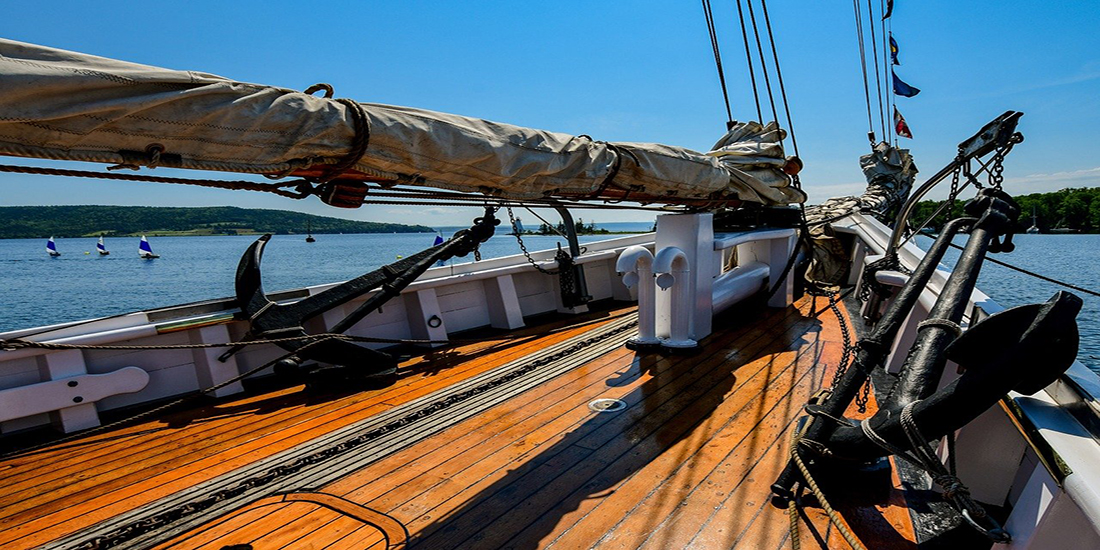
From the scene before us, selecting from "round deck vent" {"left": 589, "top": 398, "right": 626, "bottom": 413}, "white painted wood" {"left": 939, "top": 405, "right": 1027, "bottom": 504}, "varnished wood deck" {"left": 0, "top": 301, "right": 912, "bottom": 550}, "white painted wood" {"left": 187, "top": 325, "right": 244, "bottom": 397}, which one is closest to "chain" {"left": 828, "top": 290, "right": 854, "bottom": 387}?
"varnished wood deck" {"left": 0, "top": 301, "right": 912, "bottom": 550}

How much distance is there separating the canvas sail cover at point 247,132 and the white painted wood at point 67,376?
2.58 meters

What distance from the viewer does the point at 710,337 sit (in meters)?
4.78

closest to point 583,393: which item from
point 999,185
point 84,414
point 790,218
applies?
point 999,185

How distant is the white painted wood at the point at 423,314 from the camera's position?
4996 millimetres

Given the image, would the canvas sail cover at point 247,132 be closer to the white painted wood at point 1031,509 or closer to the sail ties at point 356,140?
the sail ties at point 356,140

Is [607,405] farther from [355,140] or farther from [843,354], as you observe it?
[355,140]

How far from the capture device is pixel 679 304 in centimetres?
437

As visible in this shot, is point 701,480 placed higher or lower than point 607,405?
lower

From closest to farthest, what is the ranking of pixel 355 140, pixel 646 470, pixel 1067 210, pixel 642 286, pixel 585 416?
pixel 355 140 < pixel 646 470 < pixel 585 416 < pixel 642 286 < pixel 1067 210

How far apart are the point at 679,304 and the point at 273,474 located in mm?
3019

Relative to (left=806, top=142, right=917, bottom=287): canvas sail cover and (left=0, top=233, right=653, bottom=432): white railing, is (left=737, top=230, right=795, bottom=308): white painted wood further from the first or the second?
(left=0, top=233, right=653, bottom=432): white railing

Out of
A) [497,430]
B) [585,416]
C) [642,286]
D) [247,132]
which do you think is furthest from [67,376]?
[642,286]

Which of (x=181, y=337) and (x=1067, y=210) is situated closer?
(x=181, y=337)

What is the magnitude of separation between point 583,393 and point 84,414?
9.92ft
